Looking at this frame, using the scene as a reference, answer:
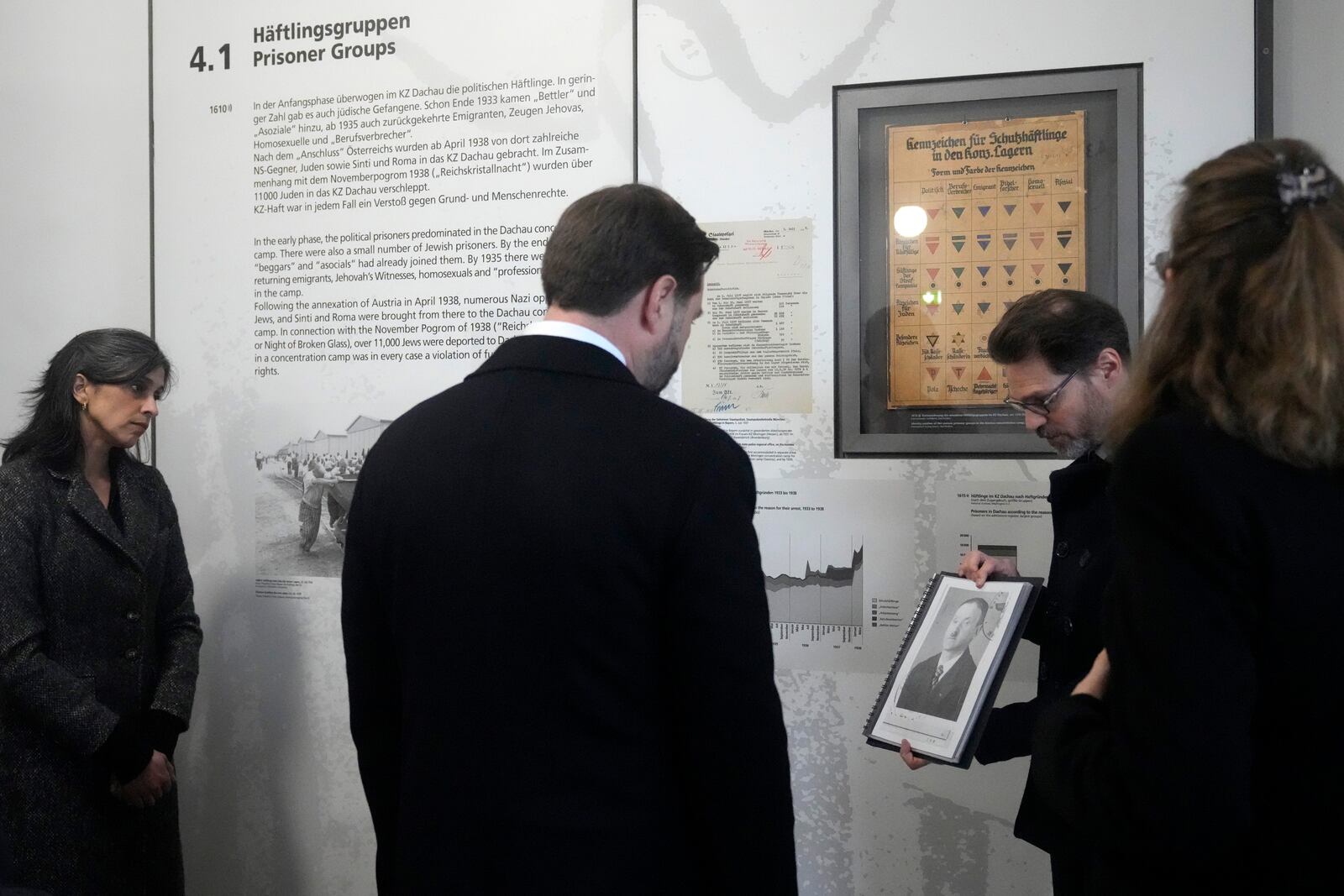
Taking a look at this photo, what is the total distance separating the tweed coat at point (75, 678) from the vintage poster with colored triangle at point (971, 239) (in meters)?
1.81

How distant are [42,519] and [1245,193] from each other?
→ 2.35 meters

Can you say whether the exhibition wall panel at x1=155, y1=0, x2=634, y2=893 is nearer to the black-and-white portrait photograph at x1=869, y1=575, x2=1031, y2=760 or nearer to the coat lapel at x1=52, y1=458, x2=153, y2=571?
the coat lapel at x1=52, y1=458, x2=153, y2=571

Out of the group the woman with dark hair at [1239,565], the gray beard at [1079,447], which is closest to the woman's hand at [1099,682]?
the woman with dark hair at [1239,565]

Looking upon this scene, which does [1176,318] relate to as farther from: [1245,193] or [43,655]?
[43,655]

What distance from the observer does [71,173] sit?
122 inches

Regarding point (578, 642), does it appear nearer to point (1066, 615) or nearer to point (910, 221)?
point (1066, 615)

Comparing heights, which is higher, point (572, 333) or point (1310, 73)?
point (1310, 73)

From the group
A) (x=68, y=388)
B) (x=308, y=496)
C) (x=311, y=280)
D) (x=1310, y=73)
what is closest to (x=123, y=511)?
(x=68, y=388)

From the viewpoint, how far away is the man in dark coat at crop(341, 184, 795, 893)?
4.19 ft

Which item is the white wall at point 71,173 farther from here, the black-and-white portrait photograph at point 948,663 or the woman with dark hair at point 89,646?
the black-and-white portrait photograph at point 948,663

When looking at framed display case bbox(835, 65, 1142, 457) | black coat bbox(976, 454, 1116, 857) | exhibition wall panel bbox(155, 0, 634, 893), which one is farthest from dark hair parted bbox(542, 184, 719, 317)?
exhibition wall panel bbox(155, 0, 634, 893)

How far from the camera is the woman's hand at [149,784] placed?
2.37 meters

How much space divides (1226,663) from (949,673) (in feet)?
3.16

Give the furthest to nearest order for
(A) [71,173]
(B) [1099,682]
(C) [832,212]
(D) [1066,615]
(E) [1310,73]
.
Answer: (A) [71,173]
(C) [832,212]
(E) [1310,73]
(D) [1066,615]
(B) [1099,682]
